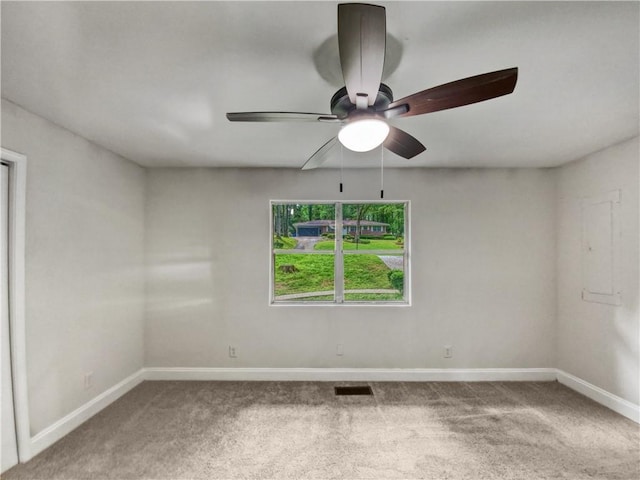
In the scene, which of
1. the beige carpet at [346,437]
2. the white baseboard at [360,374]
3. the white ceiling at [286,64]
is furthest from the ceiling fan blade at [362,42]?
the white baseboard at [360,374]

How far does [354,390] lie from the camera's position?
3.31 metres

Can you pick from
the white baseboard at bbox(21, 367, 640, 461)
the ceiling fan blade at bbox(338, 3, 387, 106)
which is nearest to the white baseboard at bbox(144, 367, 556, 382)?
the white baseboard at bbox(21, 367, 640, 461)

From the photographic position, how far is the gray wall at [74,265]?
7.36 feet

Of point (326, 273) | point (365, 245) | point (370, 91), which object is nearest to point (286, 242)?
point (326, 273)

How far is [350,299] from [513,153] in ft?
7.59

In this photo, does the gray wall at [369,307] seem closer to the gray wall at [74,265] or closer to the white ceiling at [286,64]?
the gray wall at [74,265]

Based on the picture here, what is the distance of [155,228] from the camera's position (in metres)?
3.64

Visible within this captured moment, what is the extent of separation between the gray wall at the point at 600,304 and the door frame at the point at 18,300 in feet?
15.7

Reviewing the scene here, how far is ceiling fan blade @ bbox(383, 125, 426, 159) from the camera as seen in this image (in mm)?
1840

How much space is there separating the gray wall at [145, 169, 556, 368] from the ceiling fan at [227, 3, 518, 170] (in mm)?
2067

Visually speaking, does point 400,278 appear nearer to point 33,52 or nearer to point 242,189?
point 242,189

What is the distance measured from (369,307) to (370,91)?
8.88 ft

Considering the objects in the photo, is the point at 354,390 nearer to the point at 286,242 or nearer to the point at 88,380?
the point at 286,242

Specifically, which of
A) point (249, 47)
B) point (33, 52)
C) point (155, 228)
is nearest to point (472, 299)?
point (249, 47)
